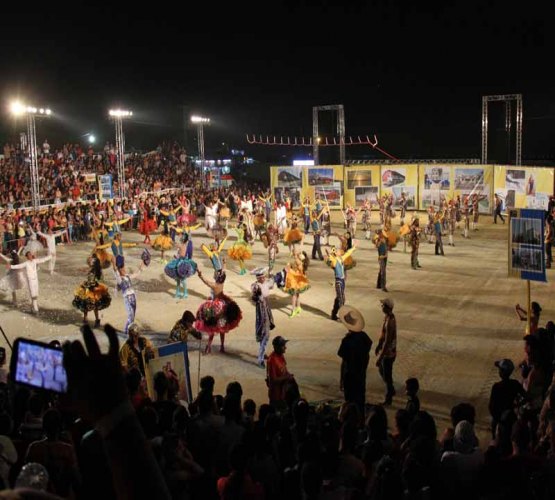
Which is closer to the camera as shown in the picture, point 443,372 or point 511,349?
point 443,372

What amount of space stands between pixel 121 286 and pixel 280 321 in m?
3.53

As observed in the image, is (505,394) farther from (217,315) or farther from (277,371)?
(217,315)

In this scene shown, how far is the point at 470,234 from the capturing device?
30.1 m

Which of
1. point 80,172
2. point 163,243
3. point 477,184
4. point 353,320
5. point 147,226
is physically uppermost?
point 80,172

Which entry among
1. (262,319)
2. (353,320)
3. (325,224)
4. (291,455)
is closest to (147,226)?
(325,224)

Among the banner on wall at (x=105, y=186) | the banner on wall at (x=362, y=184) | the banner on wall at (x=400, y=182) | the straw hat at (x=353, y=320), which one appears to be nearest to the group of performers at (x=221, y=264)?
the banner on wall at (x=105, y=186)

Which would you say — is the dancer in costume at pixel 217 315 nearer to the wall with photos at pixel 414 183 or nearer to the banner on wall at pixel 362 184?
the wall with photos at pixel 414 183

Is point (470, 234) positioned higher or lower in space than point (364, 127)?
lower

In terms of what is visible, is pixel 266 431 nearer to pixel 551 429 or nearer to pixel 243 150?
pixel 551 429

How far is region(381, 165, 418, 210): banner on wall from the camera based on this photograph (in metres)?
38.7

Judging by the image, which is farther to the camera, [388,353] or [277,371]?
[388,353]

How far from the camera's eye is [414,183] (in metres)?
38.8

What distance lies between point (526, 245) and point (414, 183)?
26.9 meters

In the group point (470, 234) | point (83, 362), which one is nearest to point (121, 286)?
point (83, 362)
